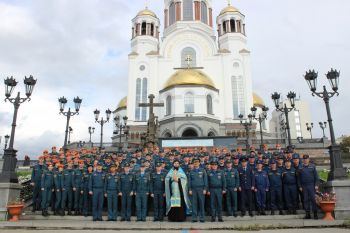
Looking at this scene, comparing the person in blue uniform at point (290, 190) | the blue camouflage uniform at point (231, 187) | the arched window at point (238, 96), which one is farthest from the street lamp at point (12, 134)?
the arched window at point (238, 96)

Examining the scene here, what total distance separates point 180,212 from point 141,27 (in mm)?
38172

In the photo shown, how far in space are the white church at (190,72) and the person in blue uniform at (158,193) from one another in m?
23.1

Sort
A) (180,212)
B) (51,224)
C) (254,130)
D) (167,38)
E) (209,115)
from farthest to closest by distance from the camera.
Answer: (167,38), (254,130), (209,115), (180,212), (51,224)

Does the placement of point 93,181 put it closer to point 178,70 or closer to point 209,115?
point 209,115

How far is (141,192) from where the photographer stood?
875cm

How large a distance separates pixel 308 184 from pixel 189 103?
25.0m

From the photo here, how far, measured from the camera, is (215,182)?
8.72 m

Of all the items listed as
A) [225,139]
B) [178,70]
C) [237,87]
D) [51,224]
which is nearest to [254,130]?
[237,87]

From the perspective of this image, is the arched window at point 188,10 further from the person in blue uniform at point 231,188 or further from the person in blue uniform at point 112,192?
the person in blue uniform at point 112,192

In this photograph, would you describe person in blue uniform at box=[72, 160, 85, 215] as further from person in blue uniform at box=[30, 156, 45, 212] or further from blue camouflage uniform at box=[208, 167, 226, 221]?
blue camouflage uniform at box=[208, 167, 226, 221]

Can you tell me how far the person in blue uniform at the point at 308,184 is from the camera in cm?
852

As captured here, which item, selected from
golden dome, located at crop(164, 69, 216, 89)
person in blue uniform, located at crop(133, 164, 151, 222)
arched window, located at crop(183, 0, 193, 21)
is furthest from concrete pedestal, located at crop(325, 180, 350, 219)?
arched window, located at crop(183, 0, 193, 21)

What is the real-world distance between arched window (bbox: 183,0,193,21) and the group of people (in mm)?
37398

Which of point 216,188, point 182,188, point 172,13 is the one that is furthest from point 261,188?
point 172,13
